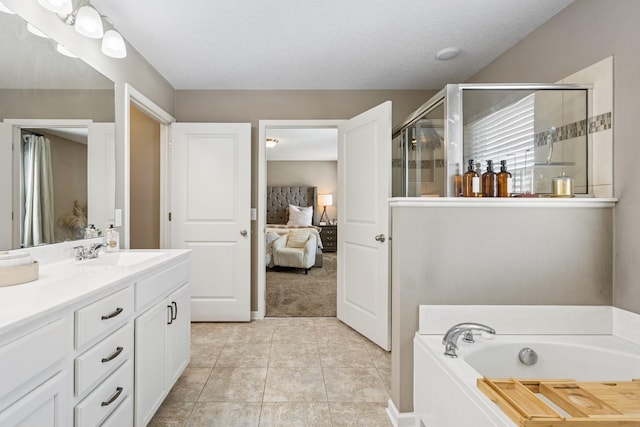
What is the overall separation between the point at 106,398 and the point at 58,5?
175 cm

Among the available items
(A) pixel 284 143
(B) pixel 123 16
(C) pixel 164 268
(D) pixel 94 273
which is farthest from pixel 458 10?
(A) pixel 284 143

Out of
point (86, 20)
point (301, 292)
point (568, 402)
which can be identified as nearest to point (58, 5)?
point (86, 20)

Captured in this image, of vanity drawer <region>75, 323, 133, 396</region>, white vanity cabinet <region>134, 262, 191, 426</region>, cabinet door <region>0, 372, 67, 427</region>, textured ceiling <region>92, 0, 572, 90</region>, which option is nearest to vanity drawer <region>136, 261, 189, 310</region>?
white vanity cabinet <region>134, 262, 191, 426</region>

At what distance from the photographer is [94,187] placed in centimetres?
192

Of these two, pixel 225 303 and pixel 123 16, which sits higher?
pixel 123 16

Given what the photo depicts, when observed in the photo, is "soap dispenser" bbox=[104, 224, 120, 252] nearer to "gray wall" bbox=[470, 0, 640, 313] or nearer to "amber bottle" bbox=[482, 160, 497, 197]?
"amber bottle" bbox=[482, 160, 497, 197]

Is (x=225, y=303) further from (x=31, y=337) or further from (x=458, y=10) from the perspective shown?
(x=458, y=10)

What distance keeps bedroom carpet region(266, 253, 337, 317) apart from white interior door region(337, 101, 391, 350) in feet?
1.78

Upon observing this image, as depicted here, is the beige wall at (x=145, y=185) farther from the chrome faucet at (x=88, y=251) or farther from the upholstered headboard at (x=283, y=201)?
the upholstered headboard at (x=283, y=201)

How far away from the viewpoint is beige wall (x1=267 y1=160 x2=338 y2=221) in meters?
8.23

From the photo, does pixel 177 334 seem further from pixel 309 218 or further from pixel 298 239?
pixel 309 218

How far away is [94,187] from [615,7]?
301 centimetres

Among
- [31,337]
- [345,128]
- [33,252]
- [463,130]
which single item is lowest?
[31,337]

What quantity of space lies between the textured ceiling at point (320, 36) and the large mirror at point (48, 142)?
0.59 meters
